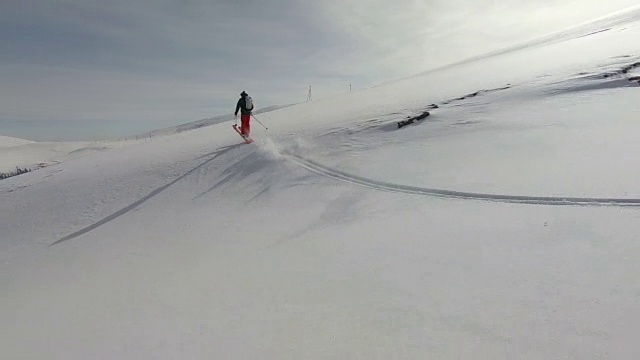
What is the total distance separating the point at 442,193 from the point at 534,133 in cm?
346

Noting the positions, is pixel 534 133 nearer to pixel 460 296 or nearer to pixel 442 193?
pixel 442 193

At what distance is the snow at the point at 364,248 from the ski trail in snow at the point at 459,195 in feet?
0.16

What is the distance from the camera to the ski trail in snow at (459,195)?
16.0 ft

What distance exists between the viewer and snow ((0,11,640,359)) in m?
3.18

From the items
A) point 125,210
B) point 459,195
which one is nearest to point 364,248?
point 459,195

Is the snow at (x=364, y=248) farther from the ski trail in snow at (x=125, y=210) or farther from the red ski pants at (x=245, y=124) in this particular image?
the red ski pants at (x=245, y=124)

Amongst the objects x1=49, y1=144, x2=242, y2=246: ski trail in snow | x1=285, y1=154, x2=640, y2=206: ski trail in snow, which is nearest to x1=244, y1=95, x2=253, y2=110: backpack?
x1=49, y1=144, x2=242, y2=246: ski trail in snow

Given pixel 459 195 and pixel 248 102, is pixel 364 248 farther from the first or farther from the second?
pixel 248 102

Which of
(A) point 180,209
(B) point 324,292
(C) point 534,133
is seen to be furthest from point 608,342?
(A) point 180,209

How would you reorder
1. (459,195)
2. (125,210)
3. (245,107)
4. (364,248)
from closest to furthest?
(364,248)
(459,195)
(125,210)
(245,107)

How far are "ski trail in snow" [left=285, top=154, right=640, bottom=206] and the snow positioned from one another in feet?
0.16

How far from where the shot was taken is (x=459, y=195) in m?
6.15

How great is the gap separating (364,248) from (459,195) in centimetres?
224

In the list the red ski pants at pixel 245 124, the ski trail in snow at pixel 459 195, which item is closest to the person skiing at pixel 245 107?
the red ski pants at pixel 245 124
